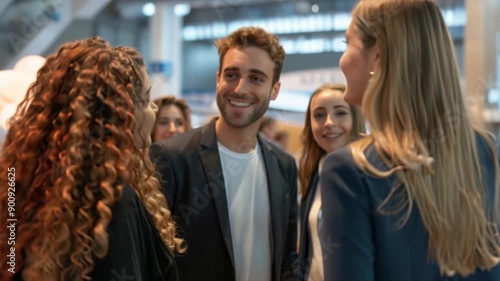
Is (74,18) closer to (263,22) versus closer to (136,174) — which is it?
(263,22)

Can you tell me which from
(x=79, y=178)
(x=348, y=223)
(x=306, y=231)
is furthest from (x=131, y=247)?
(x=306, y=231)

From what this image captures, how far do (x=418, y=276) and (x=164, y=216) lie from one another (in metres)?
0.73

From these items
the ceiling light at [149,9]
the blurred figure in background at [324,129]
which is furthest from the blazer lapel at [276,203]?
the ceiling light at [149,9]

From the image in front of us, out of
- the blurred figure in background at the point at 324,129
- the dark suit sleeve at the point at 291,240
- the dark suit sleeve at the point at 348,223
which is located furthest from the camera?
the blurred figure in background at the point at 324,129

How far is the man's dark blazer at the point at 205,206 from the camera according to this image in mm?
2301

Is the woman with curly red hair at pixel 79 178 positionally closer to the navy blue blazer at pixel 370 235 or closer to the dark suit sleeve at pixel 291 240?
the navy blue blazer at pixel 370 235

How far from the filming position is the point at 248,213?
94.0 inches

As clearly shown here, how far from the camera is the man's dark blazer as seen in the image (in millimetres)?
2301

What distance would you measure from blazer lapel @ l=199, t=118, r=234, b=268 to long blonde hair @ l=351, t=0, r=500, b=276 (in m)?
1.16

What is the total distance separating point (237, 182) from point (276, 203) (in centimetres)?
17

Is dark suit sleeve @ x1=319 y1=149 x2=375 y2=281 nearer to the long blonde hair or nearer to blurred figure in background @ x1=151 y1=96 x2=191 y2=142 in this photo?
the long blonde hair

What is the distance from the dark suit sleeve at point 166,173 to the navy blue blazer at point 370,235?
1.22 meters

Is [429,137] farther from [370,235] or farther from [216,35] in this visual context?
[216,35]

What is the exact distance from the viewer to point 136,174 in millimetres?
1515
